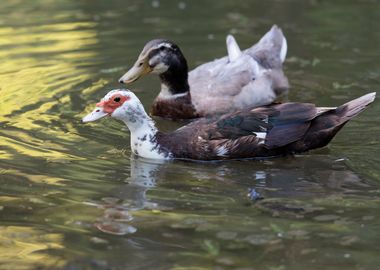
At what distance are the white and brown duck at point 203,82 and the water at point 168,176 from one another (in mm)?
291

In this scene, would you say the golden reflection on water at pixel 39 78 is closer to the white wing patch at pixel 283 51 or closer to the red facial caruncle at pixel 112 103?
the red facial caruncle at pixel 112 103

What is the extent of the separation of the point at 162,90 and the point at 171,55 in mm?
476

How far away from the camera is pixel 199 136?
8672 millimetres

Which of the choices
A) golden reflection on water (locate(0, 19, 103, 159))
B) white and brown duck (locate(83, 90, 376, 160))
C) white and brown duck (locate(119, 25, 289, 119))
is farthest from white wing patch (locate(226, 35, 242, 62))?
white and brown duck (locate(83, 90, 376, 160))

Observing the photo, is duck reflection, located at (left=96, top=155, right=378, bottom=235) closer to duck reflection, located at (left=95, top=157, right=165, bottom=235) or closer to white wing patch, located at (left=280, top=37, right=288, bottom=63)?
duck reflection, located at (left=95, top=157, right=165, bottom=235)

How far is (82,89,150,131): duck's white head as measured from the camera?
8.67 metres

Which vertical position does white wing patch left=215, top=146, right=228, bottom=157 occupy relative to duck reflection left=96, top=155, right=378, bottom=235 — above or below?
above

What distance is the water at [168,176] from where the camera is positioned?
20.7 ft

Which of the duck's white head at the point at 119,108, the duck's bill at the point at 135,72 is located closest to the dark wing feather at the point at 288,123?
the duck's white head at the point at 119,108

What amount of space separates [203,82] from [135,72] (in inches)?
40.2

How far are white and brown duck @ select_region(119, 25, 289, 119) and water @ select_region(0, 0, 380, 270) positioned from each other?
29cm

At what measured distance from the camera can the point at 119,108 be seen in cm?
870

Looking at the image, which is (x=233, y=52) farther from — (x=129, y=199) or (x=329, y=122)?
(x=129, y=199)

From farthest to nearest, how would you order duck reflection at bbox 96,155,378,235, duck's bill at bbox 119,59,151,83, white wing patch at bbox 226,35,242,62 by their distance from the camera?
white wing patch at bbox 226,35,242,62 → duck's bill at bbox 119,59,151,83 → duck reflection at bbox 96,155,378,235
